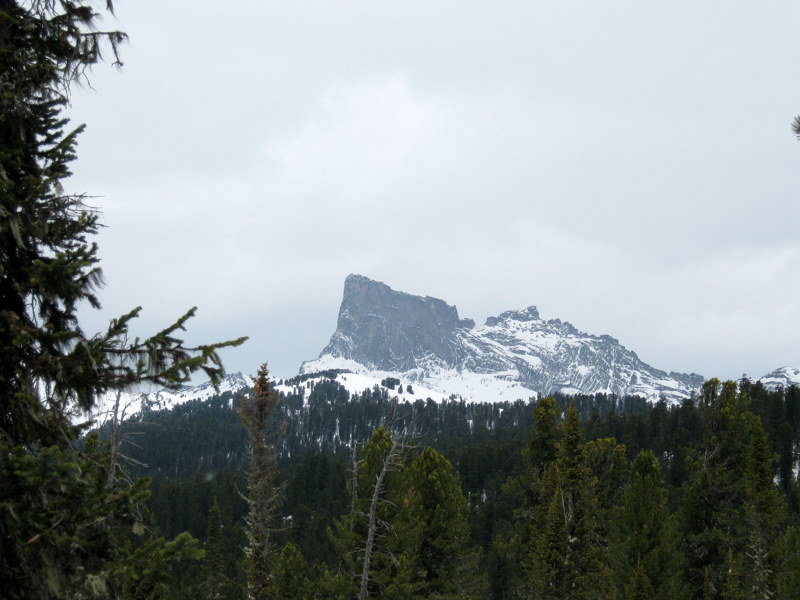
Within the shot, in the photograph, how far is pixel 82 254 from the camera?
217 inches

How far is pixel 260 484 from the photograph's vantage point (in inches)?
853

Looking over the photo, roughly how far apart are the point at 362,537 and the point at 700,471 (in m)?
15.4

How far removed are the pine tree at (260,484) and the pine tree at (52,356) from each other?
53.6 feet

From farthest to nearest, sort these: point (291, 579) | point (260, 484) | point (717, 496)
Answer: point (291, 579)
point (717, 496)
point (260, 484)

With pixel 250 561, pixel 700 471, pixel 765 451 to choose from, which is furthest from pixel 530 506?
pixel 765 451

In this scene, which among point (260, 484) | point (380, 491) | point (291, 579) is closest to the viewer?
point (380, 491)

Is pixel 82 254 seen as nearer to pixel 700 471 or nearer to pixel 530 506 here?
pixel 530 506

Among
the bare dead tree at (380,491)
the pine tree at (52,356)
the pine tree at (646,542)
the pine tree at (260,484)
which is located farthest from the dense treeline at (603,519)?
the pine tree at (52,356)

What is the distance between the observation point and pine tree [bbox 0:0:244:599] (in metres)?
4.61

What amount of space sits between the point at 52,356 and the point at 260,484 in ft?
58.4

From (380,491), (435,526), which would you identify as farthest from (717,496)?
(380,491)

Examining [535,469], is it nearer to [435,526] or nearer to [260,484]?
[435,526]

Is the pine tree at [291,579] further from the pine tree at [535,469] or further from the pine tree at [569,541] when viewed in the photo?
the pine tree at [569,541]

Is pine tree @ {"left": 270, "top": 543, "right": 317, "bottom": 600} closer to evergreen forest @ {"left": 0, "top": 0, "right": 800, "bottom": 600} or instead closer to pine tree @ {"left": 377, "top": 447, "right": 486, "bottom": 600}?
evergreen forest @ {"left": 0, "top": 0, "right": 800, "bottom": 600}
